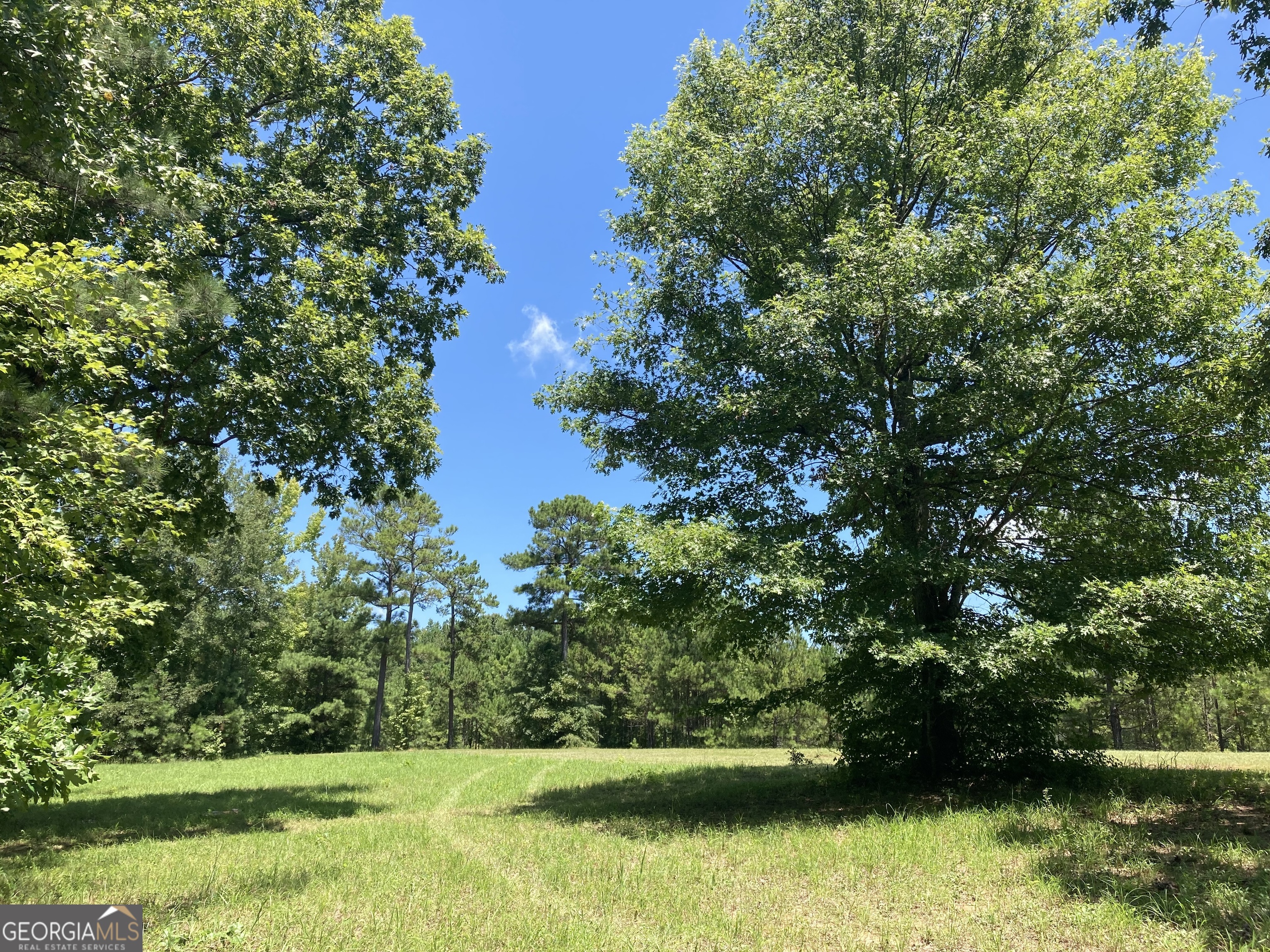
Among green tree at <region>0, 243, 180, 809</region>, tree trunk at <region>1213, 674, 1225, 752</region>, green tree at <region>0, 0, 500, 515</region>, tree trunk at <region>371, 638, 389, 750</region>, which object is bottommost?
tree trunk at <region>1213, 674, 1225, 752</region>

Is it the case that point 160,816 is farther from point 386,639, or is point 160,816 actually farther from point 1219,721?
point 1219,721

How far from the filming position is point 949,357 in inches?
432

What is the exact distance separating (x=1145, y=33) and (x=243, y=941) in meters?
13.7

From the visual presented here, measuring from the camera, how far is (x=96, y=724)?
6344 mm

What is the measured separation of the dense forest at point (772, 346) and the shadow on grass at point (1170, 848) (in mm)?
1711

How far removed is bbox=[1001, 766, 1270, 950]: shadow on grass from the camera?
505 cm

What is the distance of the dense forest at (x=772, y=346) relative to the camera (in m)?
7.00

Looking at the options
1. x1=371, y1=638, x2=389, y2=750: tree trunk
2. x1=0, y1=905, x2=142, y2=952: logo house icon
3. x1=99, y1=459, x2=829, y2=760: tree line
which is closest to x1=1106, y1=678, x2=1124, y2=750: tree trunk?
x1=99, y1=459, x2=829, y2=760: tree line

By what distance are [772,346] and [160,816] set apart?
14693 mm

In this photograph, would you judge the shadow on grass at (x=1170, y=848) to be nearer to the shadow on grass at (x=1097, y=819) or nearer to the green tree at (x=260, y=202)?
the shadow on grass at (x=1097, y=819)

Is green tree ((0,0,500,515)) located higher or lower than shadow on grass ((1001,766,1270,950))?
higher

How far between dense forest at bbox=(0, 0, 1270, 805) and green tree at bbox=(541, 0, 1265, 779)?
79 millimetres

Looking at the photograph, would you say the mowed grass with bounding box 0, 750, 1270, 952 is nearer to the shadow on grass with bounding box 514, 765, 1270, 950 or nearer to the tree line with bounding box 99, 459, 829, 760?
the shadow on grass with bounding box 514, 765, 1270, 950

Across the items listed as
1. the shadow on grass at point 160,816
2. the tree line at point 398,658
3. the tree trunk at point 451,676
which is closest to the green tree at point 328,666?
the tree line at point 398,658
